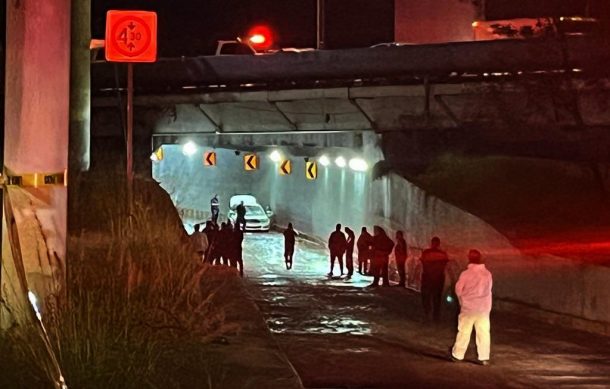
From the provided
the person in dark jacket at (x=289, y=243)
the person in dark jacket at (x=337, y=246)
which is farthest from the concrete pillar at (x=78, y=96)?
the person in dark jacket at (x=289, y=243)

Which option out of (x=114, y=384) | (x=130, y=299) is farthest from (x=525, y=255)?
(x=114, y=384)

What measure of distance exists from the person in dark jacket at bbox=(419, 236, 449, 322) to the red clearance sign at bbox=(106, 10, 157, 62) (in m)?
8.87

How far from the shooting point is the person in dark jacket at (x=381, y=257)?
24.8 metres

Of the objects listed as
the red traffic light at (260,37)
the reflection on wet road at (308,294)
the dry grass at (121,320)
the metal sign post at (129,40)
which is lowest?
the reflection on wet road at (308,294)

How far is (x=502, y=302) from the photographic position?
20.5 metres

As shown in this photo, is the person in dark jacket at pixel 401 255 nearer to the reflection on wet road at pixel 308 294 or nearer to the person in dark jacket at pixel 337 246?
the reflection on wet road at pixel 308 294

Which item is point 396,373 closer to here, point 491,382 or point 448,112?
point 491,382

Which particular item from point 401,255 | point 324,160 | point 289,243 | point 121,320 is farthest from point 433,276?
point 324,160

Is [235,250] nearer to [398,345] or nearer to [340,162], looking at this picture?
[340,162]

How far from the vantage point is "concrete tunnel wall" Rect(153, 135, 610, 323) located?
1820 cm

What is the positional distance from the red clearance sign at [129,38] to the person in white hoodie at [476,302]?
18.3 feet

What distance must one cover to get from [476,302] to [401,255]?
36.0 ft

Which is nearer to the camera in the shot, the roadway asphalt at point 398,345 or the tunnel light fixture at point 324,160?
the roadway asphalt at point 398,345

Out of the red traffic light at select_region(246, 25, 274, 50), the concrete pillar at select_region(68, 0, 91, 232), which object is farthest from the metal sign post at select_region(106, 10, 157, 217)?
the red traffic light at select_region(246, 25, 274, 50)
